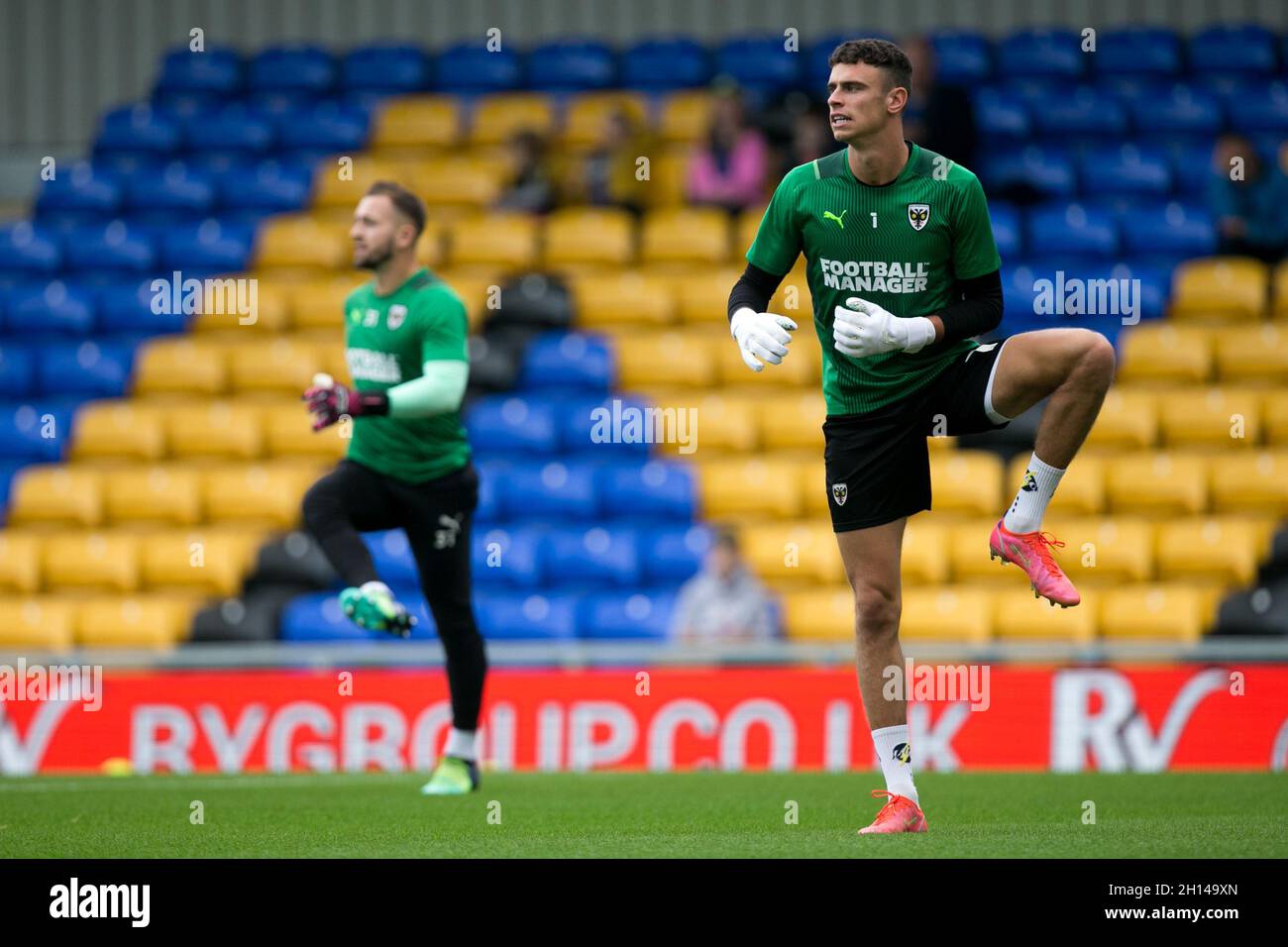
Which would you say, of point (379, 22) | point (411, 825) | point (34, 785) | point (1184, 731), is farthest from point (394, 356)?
point (379, 22)

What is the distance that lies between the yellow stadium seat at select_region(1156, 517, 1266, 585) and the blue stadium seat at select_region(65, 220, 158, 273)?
8399mm

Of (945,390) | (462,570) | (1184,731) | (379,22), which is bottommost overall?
(1184,731)

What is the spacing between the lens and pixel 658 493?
13.1 m

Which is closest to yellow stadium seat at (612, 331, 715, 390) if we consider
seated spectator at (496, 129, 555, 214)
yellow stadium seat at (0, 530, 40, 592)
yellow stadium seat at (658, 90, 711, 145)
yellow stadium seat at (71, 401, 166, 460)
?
seated spectator at (496, 129, 555, 214)

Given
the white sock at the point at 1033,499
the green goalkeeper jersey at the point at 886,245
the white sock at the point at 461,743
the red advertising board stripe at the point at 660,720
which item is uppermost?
the green goalkeeper jersey at the point at 886,245

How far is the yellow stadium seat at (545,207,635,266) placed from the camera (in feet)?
49.1

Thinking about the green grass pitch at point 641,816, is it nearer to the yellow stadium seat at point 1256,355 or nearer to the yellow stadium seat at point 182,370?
the yellow stadium seat at point 1256,355

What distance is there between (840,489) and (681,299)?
8363mm

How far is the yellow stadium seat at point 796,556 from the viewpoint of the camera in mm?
12352

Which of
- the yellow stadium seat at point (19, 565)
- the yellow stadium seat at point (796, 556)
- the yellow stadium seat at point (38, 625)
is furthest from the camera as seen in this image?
the yellow stadium seat at point (19, 565)

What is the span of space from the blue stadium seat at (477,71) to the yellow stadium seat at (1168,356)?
6328 mm

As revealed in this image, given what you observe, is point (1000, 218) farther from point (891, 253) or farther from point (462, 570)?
point (891, 253)

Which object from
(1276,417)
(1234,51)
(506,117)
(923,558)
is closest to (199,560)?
(923,558)

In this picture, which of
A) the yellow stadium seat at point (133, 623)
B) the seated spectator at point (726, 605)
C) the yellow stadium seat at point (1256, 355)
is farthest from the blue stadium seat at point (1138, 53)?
the yellow stadium seat at point (133, 623)
